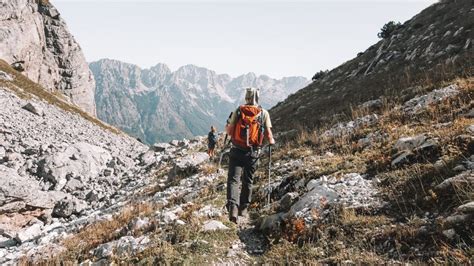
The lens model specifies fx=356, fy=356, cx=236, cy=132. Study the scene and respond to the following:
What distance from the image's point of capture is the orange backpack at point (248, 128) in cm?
878

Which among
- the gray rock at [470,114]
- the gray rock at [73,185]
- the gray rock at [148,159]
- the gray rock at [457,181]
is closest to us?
the gray rock at [457,181]

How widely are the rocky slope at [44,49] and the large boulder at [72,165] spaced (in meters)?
64.8

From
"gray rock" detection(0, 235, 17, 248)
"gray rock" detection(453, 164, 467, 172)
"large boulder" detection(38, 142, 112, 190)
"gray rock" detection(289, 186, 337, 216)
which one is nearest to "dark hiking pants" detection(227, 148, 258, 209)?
"gray rock" detection(289, 186, 337, 216)

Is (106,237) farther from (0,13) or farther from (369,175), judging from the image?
(0,13)

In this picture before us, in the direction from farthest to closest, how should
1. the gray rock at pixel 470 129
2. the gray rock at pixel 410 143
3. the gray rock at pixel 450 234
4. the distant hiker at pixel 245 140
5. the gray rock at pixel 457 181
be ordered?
the gray rock at pixel 410 143, the distant hiker at pixel 245 140, the gray rock at pixel 470 129, the gray rock at pixel 457 181, the gray rock at pixel 450 234

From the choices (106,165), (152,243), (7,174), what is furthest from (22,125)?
(152,243)

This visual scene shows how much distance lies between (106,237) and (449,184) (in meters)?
8.22

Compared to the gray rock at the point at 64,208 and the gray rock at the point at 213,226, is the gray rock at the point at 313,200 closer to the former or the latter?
the gray rock at the point at 213,226

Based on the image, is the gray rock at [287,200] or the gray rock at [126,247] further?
the gray rock at [287,200]

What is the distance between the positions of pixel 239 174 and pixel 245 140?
0.94 m

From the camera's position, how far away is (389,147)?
10.3 meters

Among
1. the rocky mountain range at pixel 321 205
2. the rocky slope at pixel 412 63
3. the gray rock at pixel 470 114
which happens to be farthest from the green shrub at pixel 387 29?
the gray rock at pixel 470 114

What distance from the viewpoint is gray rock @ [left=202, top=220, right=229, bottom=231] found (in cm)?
820

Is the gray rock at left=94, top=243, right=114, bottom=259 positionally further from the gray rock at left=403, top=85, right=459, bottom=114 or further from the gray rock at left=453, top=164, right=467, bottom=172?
the gray rock at left=403, top=85, right=459, bottom=114
